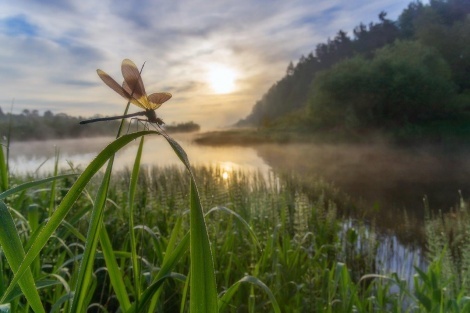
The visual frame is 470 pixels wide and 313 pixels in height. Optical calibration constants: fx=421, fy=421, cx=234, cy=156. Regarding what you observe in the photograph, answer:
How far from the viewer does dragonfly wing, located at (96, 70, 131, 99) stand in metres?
0.57

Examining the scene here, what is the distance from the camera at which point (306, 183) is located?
424 inches

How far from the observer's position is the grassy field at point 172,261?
63 cm

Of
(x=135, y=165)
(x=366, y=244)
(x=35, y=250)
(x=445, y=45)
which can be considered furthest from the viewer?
(x=445, y=45)

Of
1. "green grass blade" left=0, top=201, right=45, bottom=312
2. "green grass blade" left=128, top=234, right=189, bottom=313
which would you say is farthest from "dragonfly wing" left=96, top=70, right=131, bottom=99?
Result: "green grass blade" left=128, top=234, right=189, bottom=313

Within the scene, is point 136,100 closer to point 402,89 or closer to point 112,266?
point 112,266

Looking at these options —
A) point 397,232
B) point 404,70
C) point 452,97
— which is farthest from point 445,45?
point 397,232

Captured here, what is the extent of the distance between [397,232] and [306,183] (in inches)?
134

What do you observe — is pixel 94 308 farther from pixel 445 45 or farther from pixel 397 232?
pixel 445 45

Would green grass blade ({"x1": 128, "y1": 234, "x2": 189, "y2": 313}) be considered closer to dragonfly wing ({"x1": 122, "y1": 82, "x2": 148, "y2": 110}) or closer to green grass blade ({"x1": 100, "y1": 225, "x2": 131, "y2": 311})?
green grass blade ({"x1": 100, "y1": 225, "x2": 131, "y2": 311})

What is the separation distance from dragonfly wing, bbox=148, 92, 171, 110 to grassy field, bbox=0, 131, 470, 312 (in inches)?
3.0

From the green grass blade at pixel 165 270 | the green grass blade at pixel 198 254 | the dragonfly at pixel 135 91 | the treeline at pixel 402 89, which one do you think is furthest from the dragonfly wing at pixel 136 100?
the treeline at pixel 402 89

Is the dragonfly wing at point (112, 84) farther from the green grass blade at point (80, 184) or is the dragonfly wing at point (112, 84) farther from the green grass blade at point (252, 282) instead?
the green grass blade at point (252, 282)

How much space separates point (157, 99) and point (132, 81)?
4 centimetres

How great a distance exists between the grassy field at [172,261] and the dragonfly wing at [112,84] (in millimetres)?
73
